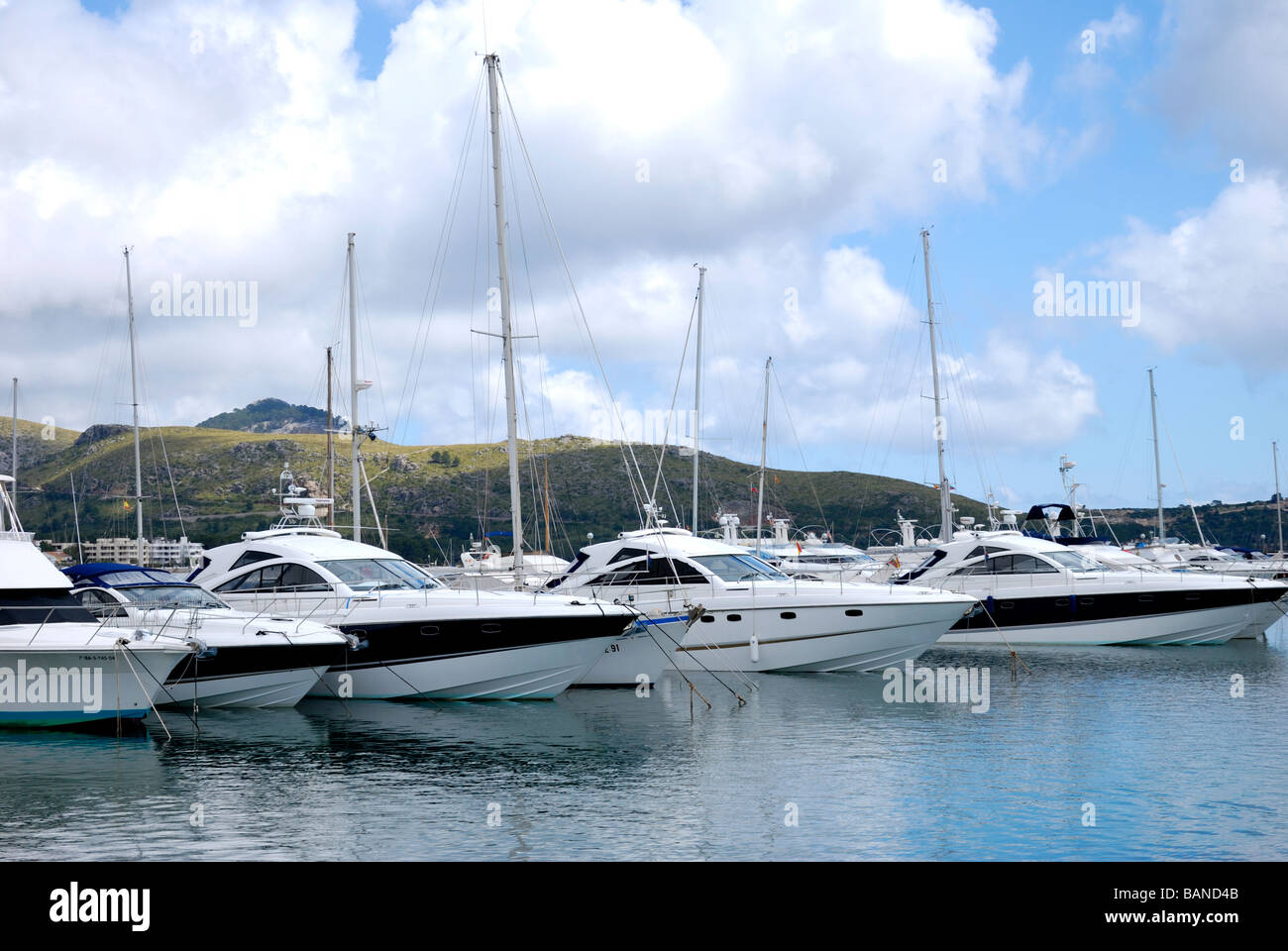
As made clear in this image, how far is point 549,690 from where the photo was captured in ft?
74.1

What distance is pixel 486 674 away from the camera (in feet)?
72.7

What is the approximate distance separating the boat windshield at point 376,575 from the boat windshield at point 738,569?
6.63 m

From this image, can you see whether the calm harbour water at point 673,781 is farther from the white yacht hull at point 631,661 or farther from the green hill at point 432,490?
the green hill at point 432,490

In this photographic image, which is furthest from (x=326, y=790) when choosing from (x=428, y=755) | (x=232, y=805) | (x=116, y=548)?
(x=116, y=548)

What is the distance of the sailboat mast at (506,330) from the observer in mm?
26766

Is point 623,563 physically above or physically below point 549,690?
above

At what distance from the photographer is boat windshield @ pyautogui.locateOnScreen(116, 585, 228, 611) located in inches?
870

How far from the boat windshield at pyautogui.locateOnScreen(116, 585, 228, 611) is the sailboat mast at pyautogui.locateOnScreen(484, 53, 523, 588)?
22.2 ft

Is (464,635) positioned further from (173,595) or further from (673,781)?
(673,781)

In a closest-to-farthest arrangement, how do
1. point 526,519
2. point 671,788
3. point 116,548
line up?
point 671,788 → point 116,548 → point 526,519

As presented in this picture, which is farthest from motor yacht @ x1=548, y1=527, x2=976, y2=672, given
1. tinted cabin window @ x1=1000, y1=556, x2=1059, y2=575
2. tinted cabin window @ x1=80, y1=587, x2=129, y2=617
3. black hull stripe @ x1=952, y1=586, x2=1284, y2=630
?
tinted cabin window @ x1=80, y1=587, x2=129, y2=617

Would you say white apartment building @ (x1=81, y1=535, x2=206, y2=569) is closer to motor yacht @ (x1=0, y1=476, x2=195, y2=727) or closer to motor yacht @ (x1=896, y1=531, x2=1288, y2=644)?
motor yacht @ (x1=896, y1=531, x2=1288, y2=644)
